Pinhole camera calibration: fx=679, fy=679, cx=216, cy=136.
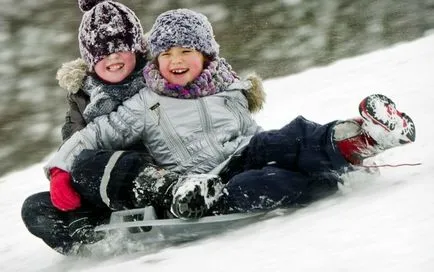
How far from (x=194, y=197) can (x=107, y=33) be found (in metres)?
0.97

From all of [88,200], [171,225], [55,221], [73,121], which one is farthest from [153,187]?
[73,121]

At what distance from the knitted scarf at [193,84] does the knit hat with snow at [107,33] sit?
0.69 feet

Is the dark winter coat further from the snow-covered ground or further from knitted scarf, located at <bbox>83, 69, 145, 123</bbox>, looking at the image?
the snow-covered ground

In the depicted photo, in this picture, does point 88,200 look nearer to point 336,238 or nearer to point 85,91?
point 85,91

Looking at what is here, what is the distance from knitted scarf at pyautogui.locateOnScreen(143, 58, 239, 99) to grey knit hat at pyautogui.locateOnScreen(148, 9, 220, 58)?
69 millimetres

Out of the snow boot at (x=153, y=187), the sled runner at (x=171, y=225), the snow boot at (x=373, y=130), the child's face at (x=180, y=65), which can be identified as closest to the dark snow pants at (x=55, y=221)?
the sled runner at (x=171, y=225)

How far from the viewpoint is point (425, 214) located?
152 cm

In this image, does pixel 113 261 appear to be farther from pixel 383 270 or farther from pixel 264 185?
pixel 383 270

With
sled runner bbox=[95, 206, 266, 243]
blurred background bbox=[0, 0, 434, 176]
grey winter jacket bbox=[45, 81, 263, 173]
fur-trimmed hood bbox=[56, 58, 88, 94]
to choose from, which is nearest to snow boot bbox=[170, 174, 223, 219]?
sled runner bbox=[95, 206, 266, 243]

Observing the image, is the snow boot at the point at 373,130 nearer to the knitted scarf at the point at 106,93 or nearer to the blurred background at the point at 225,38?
the knitted scarf at the point at 106,93

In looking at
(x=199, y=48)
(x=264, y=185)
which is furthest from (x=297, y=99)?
(x=264, y=185)

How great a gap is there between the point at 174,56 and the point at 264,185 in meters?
0.68

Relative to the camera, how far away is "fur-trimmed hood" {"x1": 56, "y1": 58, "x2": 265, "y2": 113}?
255cm

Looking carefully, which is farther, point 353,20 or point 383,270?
point 353,20
